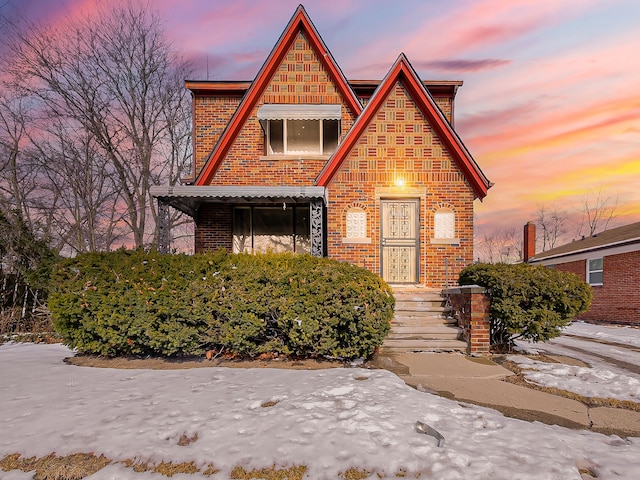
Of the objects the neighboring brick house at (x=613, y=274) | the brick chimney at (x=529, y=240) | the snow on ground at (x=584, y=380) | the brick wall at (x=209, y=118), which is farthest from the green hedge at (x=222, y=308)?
the brick chimney at (x=529, y=240)

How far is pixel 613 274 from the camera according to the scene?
16.8 meters

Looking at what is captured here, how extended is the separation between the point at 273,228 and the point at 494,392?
27.2 feet

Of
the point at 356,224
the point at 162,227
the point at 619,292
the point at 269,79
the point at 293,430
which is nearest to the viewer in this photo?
the point at 293,430

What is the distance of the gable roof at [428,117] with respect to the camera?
9680 millimetres

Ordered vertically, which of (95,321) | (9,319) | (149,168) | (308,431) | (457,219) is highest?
(149,168)

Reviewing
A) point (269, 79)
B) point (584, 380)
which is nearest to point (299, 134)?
point (269, 79)

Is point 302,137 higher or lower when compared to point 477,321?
higher

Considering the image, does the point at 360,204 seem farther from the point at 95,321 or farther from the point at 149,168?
the point at 149,168

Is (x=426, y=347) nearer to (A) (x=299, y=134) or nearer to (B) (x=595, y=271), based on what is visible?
(A) (x=299, y=134)

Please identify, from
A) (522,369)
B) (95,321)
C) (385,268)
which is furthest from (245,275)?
(385,268)

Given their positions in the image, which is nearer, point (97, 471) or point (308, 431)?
point (97, 471)

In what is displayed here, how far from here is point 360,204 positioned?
9.92m

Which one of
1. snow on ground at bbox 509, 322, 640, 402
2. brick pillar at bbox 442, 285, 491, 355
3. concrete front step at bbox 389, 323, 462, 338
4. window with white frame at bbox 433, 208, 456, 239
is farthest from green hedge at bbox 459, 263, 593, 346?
window with white frame at bbox 433, 208, 456, 239

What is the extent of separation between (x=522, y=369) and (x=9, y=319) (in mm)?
13732
